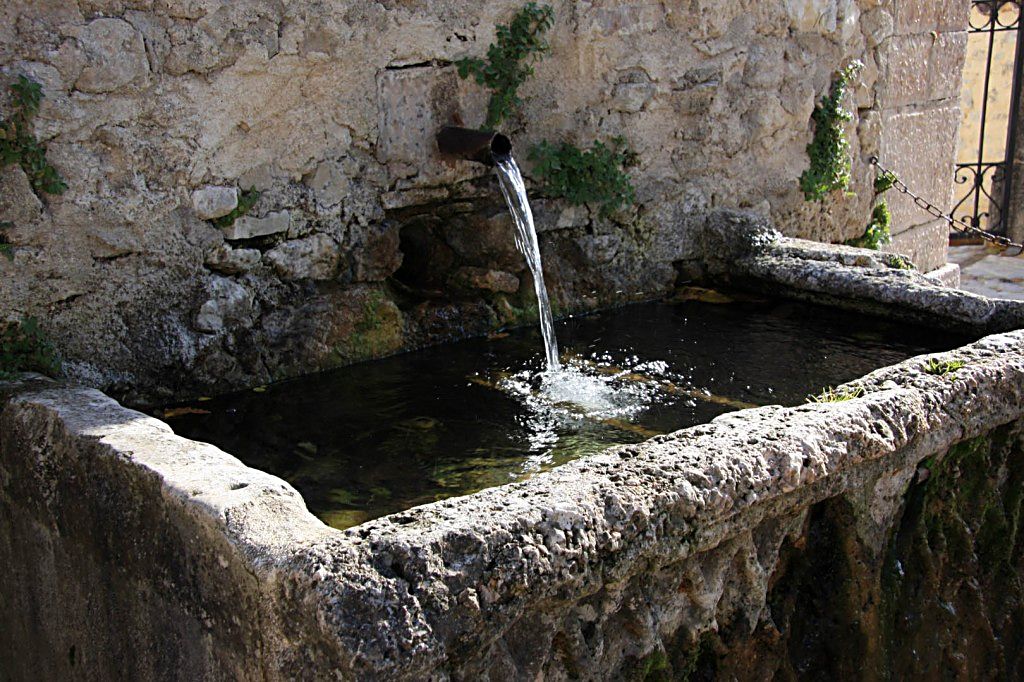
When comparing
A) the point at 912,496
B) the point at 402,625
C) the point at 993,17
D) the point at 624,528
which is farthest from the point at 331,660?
the point at 993,17

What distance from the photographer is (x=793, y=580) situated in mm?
2170

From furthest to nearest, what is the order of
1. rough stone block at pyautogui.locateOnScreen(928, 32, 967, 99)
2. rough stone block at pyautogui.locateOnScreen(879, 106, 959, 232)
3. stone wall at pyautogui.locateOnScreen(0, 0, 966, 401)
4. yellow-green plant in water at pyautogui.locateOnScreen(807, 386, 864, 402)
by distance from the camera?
rough stone block at pyautogui.locateOnScreen(928, 32, 967, 99)
rough stone block at pyautogui.locateOnScreen(879, 106, 959, 232)
stone wall at pyautogui.locateOnScreen(0, 0, 966, 401)
yellow-green plant in water at pyautogui.locateOnScreen(807, 386, 864, 402)

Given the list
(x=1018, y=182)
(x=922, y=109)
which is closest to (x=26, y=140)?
(x=922, y=109)

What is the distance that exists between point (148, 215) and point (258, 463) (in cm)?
83

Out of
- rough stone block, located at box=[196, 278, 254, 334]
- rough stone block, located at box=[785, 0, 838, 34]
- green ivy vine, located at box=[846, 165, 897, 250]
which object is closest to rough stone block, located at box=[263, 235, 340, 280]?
rough stone block, located at box=[196, 278, 254, 334]

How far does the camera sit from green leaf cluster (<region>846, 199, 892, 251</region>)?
508cm

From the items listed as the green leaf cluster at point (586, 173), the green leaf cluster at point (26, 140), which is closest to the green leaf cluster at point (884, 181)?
the green leaf cluster at point (586, 173)

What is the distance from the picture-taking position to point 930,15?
5.28 m

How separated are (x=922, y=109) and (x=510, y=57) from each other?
284 centimetres

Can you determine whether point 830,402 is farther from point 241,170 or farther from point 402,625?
point 241,170

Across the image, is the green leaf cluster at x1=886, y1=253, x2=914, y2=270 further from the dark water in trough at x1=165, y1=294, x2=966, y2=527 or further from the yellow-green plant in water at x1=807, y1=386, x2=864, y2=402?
the yellow-green plant in water at x1=807, y1=386, x2=864, y2=402

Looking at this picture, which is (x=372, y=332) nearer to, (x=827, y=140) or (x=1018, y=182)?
(x=827, y=140)

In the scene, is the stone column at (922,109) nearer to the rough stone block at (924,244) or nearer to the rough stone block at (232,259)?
the rough stone block at (924,244)

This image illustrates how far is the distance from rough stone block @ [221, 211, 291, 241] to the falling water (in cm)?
72
